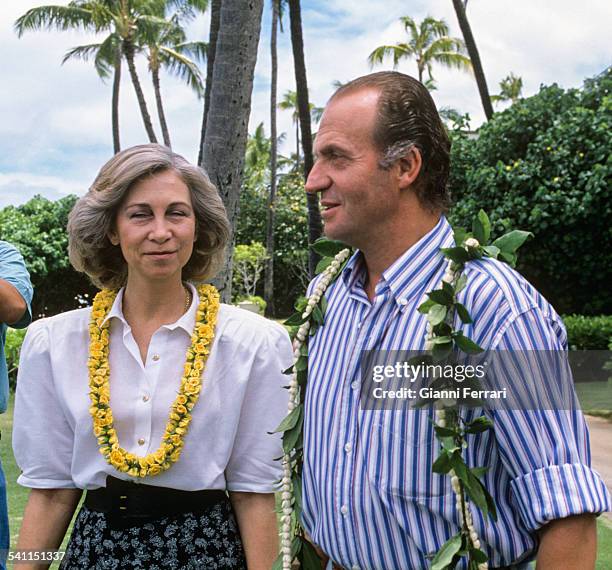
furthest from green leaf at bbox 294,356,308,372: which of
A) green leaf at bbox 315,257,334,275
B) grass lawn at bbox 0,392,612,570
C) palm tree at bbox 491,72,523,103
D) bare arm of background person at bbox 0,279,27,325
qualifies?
palm tree at bbox 491,72,523,103

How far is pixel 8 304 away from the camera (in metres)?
3.18

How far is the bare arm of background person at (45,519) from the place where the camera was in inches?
99.8

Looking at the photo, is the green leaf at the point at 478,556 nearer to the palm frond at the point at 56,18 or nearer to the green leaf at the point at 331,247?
the green leaf at the point at 331,247

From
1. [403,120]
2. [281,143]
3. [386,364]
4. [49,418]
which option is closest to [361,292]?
[386,364]

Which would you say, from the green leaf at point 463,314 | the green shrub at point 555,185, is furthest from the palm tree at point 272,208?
the green leaf at point 463,314

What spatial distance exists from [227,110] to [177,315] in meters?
2.69

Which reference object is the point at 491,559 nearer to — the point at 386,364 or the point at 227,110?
the point at 386,364

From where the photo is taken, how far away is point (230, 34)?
199 inches

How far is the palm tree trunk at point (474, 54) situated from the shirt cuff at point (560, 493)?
16.3m

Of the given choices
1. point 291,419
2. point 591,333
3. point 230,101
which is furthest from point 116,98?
point 291,419

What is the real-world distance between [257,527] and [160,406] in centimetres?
45

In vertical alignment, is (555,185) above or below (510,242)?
above

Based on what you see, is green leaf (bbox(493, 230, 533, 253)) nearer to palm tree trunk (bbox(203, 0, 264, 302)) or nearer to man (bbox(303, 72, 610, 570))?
man (bbox(303, 72, 610, 570))

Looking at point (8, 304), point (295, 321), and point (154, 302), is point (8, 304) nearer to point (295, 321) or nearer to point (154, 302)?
point (154, 302)
